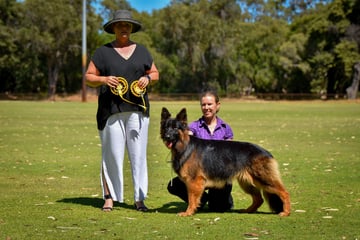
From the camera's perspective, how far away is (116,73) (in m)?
7.80

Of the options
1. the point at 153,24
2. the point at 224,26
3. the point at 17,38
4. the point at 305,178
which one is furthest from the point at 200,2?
the point at 305,178

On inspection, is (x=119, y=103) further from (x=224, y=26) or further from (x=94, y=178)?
(x=224, y=26)

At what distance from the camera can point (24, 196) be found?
8703mm

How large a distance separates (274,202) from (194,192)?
1.07m

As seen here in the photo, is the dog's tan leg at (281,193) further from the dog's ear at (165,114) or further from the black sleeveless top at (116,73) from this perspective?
the black sleeveless top at (116,73)

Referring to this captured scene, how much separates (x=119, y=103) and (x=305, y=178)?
4.57 metres

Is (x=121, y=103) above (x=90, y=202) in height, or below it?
above

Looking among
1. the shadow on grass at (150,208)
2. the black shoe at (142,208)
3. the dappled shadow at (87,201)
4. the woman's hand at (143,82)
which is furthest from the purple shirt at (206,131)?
the dappled shadow at (87,201)

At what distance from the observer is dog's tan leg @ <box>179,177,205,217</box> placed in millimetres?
7422

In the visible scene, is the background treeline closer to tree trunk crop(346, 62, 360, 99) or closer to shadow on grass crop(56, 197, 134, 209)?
tree trunk crop(346, 62, 360, 99)

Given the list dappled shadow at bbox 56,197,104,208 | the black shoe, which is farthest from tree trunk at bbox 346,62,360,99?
the black shoe

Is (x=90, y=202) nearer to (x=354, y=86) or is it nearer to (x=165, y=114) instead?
(x=165, y=114)

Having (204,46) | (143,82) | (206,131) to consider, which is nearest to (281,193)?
(206,131)

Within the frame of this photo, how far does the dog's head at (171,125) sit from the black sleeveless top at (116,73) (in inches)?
30.9
